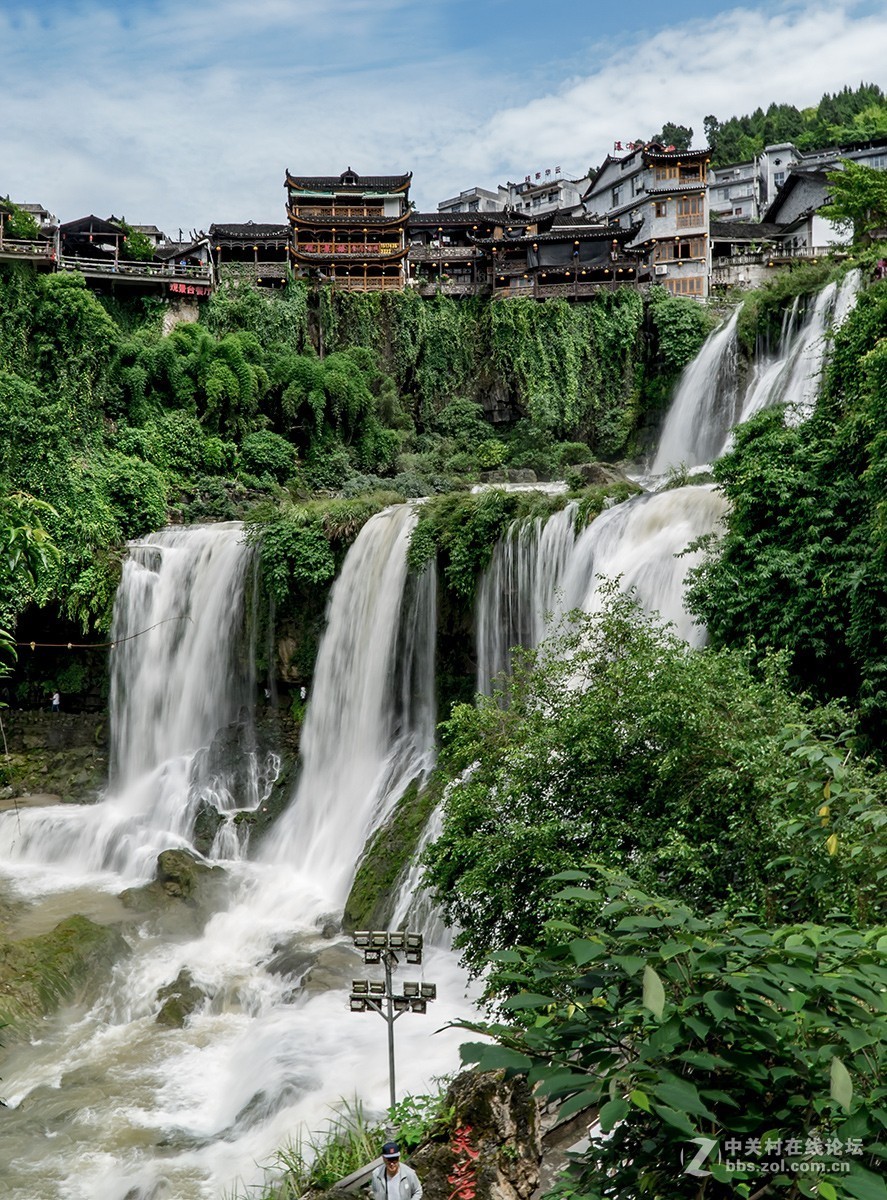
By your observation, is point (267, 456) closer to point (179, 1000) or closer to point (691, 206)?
point (179, 1000)

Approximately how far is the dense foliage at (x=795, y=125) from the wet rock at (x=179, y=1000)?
59.7 metres

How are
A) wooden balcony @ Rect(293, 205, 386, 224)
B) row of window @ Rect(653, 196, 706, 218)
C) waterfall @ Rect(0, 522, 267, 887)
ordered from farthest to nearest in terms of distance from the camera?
row of window @ Rect(653, 196, 706, 218) → wooden balcony @ Rect(293, 205, 386, 224) → waterfall @ Rect(0, 522, 267, 887)

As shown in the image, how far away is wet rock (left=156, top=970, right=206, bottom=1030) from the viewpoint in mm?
13023

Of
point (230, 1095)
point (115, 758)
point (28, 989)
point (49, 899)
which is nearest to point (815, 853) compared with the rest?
point (230, 1095)

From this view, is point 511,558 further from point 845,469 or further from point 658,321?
point 658,321

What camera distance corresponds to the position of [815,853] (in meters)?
5.54

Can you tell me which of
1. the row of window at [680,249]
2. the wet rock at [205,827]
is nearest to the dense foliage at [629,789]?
the wet rock at [205,827]

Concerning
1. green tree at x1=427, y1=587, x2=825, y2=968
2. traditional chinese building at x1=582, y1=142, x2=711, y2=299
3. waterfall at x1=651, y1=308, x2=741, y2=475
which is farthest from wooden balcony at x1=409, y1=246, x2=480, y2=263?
green tree at x1=427, y1=587, x2=825, y2=968

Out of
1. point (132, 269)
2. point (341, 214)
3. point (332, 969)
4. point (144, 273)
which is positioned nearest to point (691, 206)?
point (341, 214)

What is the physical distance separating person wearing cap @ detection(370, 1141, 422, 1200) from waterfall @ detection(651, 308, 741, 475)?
2239cm

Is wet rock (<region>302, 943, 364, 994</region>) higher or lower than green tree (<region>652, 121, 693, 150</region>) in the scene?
lower

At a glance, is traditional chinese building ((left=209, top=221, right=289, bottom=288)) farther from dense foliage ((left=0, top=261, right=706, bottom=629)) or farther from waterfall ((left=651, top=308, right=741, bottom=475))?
waterfall ((left=651, top=308, right=741, bottom=475))

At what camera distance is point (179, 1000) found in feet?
43.4

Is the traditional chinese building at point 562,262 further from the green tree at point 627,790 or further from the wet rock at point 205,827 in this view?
the green tree at point 627,790
